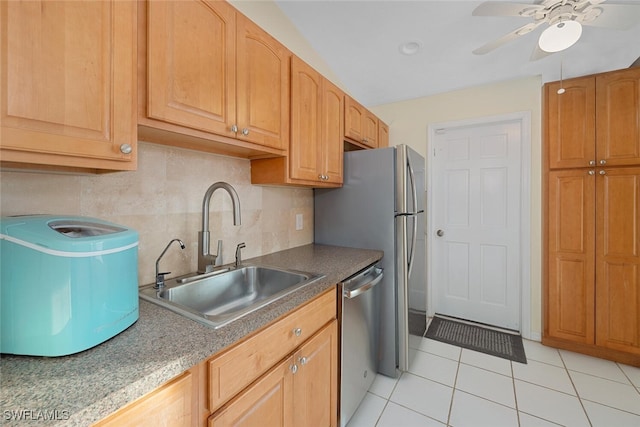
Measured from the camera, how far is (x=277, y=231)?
1941mm

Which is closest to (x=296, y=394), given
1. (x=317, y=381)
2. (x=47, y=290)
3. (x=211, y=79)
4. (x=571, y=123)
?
(x=317, y=381)

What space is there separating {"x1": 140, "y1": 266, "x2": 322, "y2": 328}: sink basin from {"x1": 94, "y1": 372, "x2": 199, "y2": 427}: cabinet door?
0.27 metres

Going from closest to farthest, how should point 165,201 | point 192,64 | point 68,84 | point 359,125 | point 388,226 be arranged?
point 68,84
point 192,64
point 165,201
point 388,226
point 359,125

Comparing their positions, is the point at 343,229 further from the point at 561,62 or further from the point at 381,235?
the point at 561,62

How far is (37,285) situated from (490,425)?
6.93 feet

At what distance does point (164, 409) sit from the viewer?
2.06 ft

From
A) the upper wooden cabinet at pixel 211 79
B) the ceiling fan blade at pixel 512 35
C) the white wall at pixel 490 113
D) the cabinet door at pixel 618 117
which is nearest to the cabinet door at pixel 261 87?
the upper wooden cabinet at pixel 211 79

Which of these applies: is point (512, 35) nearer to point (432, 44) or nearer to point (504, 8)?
point (504, 8)

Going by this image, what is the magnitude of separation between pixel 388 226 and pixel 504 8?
1357mm

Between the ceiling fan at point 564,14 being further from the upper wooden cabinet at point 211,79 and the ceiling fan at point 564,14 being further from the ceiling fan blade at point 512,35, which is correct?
the upper wooden cabinet at point 211,79

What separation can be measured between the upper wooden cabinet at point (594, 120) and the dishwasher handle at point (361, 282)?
188 cm

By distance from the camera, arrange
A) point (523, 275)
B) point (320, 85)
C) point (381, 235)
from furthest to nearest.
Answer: point (523, 275) → point (381, 235) → point (320, 85)

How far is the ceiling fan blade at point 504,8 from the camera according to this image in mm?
1354

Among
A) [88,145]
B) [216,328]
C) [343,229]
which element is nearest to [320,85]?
[343,229]
